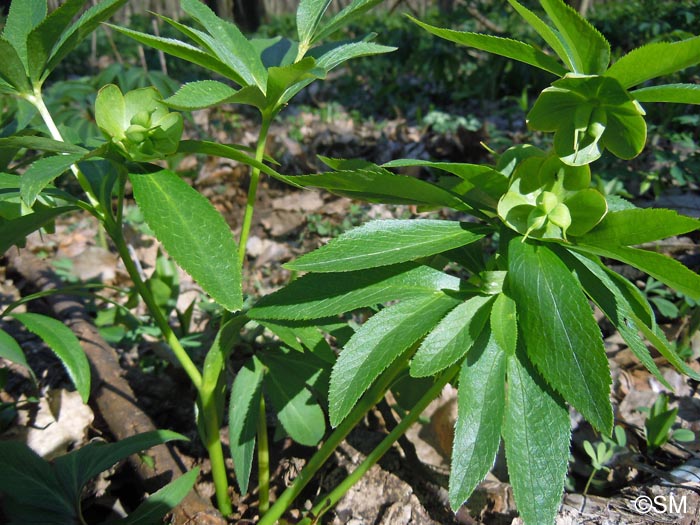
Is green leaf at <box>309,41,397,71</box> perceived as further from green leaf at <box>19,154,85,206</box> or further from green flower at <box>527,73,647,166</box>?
green leaf at <box>19,154,85,206</box>

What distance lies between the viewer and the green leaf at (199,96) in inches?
25.6

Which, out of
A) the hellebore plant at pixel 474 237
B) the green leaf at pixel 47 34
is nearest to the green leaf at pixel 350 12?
the hellebore plant at pixel 474 237

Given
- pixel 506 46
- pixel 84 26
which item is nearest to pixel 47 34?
pixel 84 26

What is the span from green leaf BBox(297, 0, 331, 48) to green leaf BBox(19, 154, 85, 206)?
0.38 metres

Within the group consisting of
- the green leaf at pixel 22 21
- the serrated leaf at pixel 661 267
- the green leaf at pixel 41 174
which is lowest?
the serrated leaf at pixel 661 267

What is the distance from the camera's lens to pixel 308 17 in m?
0.85

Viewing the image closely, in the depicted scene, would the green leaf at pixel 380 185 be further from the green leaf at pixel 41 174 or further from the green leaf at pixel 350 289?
the green leaf at pixel 41 174

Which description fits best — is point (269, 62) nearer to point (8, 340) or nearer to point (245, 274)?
point (8, 340)

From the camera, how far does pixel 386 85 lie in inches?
170

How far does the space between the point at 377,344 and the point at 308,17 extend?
504mm

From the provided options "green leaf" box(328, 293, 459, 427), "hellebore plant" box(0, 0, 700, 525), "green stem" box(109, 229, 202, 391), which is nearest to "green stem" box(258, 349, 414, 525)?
"hellebore plant" box(0, 0, 700, 525)

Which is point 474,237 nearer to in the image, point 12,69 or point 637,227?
point 637,227

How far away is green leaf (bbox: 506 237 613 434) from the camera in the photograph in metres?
0.61

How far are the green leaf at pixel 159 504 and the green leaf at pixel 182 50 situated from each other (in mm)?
654
